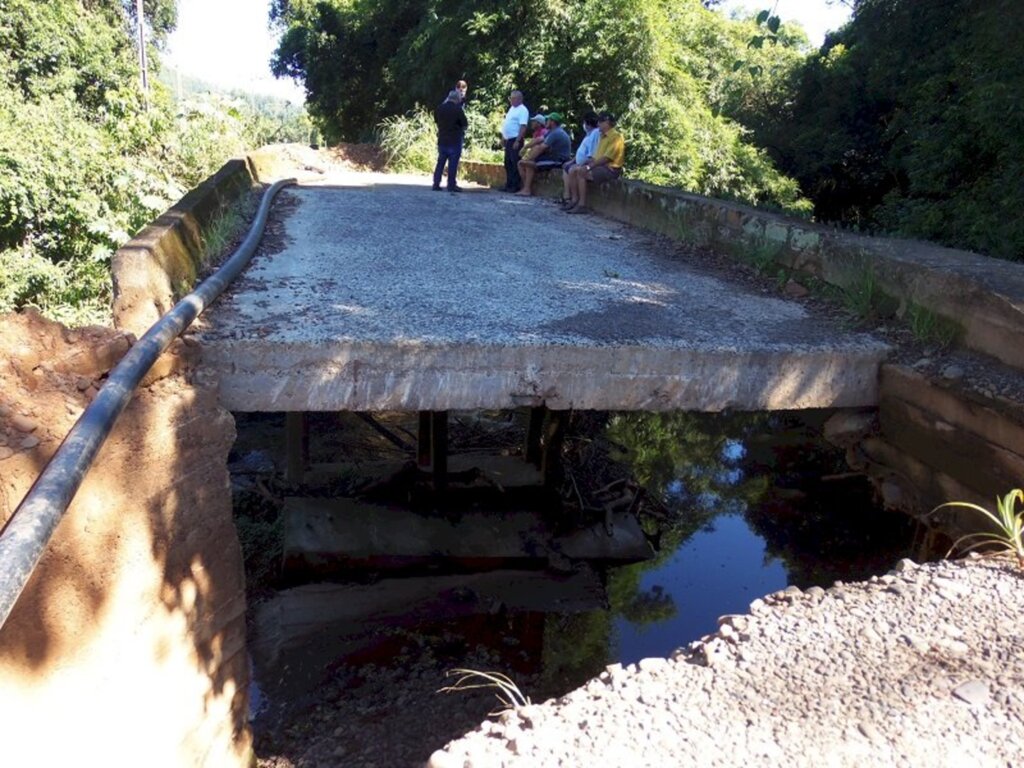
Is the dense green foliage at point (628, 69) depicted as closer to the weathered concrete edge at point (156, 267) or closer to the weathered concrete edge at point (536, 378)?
the weathered concrete edge at point (536, 378)

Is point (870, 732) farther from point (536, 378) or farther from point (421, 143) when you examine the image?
point (421, 143)

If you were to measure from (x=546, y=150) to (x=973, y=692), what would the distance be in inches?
400

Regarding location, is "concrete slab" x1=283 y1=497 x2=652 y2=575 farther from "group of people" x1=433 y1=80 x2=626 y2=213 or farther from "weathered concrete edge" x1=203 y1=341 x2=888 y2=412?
"group of people" x1=433 y1=80 x2=626 y2=213

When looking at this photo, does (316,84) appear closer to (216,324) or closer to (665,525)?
(665,525)

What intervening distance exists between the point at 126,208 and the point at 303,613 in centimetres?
819

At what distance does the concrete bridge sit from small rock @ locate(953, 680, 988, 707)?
175 centimetres

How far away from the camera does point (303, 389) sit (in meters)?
4.09

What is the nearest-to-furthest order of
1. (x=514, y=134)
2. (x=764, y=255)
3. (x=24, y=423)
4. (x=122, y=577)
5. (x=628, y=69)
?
1. (x=24, y=423)
2. (x=122, y=577)
3. (x=764, y=255)
4. (x=514, y=134)
5. (x=628, y=69)

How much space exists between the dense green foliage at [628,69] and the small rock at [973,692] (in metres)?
13.4

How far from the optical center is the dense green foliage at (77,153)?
449 inches

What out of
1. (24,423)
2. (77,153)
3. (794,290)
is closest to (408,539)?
(794,290)

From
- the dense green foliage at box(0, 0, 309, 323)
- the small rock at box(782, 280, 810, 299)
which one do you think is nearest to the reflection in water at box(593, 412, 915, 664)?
the small rock at box(782, 280, 810, 299)

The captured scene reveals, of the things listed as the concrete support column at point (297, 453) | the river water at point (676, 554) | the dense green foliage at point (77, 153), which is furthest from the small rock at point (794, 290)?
the dense green foliage at point (77, 153)

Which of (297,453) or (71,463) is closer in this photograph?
(71,463)
